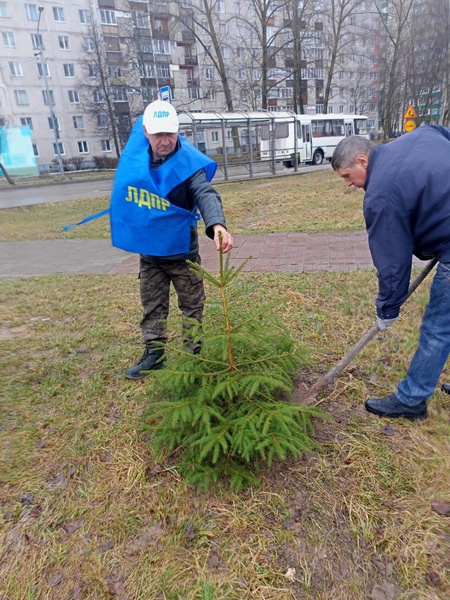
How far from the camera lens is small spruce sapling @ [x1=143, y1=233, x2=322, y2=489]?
1919 millimetres

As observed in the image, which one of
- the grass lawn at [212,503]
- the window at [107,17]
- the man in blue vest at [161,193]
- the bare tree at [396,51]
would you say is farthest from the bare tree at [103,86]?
the grass lawn at [212,503]

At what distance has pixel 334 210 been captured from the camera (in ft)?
29.3

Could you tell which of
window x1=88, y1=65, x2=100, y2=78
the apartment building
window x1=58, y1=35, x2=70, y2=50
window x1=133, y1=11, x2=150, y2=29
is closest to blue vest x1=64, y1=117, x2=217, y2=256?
the apartment building

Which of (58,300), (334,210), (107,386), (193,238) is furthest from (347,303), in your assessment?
(334,210)

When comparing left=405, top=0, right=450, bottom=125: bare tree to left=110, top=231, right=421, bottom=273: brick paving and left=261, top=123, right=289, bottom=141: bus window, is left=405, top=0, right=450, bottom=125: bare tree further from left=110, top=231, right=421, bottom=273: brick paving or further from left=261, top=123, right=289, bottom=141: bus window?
left=110, top=231, right=421, bottom=273: brick paving

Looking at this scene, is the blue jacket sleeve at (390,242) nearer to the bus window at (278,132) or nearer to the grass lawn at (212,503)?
the grass lawn at (212,503)

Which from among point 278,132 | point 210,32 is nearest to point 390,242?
point 278,132

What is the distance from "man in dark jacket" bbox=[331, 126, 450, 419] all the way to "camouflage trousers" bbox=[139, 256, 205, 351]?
1.19 metres

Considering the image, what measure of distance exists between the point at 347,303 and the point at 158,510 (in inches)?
108

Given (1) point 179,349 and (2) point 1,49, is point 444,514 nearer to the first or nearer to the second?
(1) point 179,349

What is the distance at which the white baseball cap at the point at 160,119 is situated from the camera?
2461 millimetres

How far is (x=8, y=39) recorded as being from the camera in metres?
38.7

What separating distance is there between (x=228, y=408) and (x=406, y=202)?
50.6 inches

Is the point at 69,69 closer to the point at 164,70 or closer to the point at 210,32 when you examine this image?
the point at 164,70
